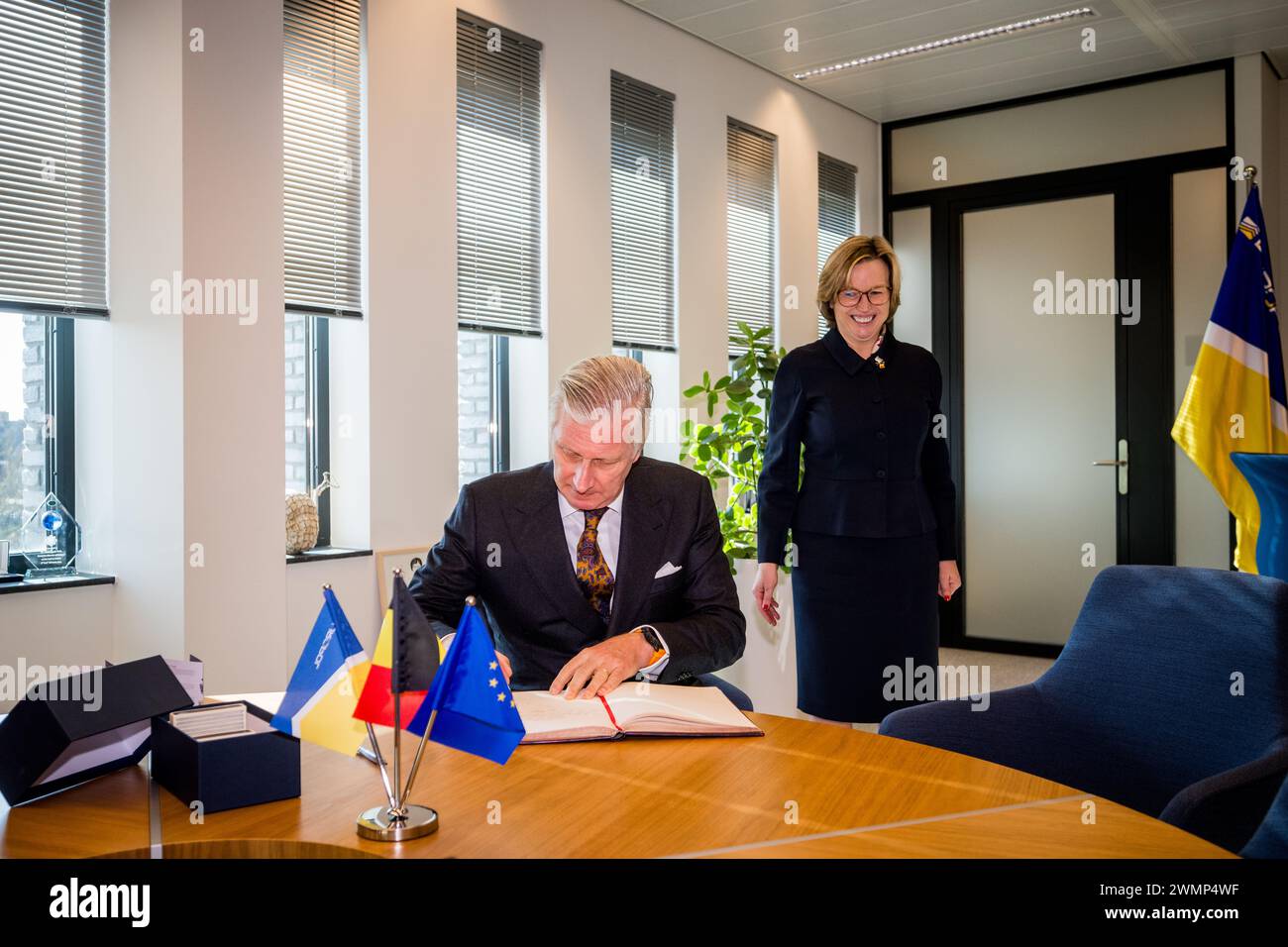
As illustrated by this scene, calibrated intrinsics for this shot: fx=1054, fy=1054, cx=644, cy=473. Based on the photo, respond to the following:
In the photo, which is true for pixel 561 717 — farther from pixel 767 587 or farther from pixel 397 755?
pixel 767 587

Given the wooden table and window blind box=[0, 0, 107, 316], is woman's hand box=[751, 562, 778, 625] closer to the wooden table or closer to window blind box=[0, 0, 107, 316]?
the wooden table

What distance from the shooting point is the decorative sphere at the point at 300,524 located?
3.43 metres

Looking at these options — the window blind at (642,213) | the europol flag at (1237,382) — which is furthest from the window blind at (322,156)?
the europol flag at (1237,382)

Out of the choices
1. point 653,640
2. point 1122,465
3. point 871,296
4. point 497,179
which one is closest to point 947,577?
point 871,296

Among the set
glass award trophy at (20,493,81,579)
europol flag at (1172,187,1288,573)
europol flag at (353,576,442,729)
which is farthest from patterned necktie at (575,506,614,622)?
europol flag at (1172,187,1288,573)

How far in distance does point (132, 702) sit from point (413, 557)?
227 centimetres

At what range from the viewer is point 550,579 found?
2.12 m

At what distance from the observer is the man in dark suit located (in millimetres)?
2084

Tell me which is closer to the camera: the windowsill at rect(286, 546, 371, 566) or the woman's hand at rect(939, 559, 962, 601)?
the woman's hand at rect(939, 559, 962, 601)

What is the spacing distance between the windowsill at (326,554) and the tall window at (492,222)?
→ 0.64 metres

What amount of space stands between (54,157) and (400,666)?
2.46m

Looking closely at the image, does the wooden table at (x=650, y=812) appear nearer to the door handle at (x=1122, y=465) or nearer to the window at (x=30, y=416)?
the window at (x=30, y=416)

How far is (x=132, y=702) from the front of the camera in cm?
141
